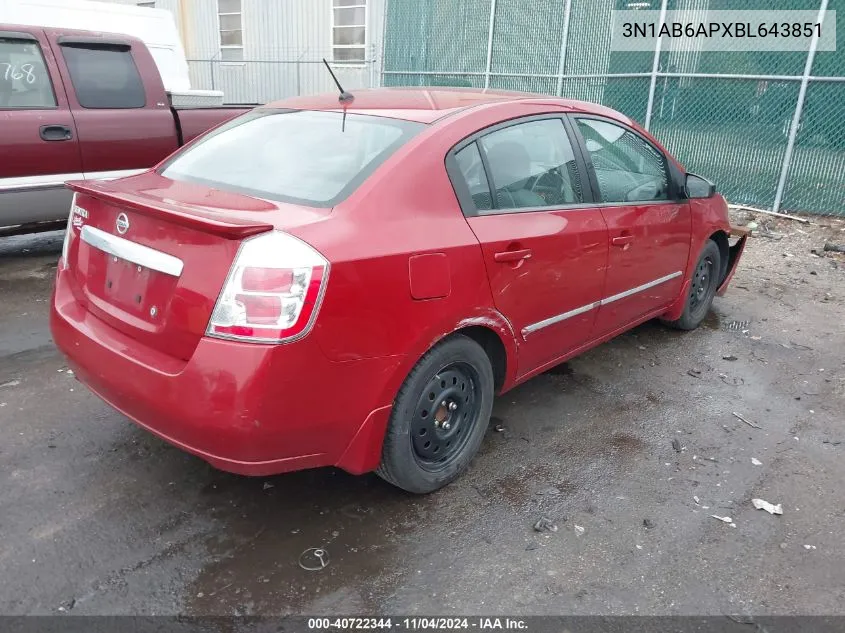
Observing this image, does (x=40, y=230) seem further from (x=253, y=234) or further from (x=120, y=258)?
(x=253, y=234)

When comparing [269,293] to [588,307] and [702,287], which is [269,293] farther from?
[702,287]

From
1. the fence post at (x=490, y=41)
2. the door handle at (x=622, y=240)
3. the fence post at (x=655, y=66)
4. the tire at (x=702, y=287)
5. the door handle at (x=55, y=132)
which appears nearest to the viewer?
the door handle at (x=622, y=240)

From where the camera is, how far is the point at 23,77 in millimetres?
5379

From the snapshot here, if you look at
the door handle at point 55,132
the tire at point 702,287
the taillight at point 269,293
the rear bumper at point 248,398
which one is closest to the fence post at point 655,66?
the tire at point 702,287

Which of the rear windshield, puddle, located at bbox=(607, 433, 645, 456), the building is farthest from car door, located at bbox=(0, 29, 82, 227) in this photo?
the building

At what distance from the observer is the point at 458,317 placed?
2740 millimetres

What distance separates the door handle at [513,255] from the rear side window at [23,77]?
4469 mm

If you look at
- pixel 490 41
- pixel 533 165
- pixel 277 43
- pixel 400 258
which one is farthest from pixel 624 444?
pixel 277 43

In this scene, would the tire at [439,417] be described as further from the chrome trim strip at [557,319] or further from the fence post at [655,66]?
the fence post at [655,66]

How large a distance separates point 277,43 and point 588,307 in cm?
1439

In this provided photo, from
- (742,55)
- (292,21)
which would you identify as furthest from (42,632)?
(292,21)

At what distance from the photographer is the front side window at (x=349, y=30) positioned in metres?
14.6

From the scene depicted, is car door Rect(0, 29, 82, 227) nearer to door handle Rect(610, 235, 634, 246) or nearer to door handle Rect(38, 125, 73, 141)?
door handle Rect(38, 125, 73, 141)

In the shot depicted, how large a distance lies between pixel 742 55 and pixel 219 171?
8.17 metres
